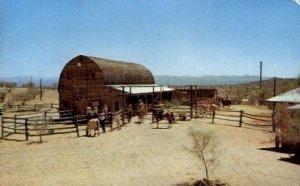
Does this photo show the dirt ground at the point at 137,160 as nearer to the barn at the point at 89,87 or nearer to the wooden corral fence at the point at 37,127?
the wooden corral fence at the point at 37,127

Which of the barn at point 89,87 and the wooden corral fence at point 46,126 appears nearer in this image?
the wooden corral fence at point 46,126

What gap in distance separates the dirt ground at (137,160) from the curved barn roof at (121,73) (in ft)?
29.5

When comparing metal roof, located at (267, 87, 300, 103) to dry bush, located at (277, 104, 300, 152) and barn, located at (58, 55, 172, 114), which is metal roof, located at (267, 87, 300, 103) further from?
barn, located at (58, 55, 172, 114)

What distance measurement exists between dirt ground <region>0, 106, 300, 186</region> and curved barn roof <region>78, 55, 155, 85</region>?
8.99 m

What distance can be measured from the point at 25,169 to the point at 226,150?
7.38 metres

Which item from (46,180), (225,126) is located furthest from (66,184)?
(225,126)

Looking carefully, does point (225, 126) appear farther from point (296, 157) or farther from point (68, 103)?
point (68, 103)

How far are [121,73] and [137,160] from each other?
1719 centimetres

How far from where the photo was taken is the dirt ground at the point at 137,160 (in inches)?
395

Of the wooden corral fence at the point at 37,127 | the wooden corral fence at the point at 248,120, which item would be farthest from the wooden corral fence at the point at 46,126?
the wooden corral fence at the point at 248,120

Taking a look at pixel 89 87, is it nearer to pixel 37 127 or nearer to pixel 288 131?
pixel 37 127

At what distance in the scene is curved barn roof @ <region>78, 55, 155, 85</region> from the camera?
25.5 m

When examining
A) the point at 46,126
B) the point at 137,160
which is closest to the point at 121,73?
the point at 46,126

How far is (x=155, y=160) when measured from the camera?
12.1 meters
